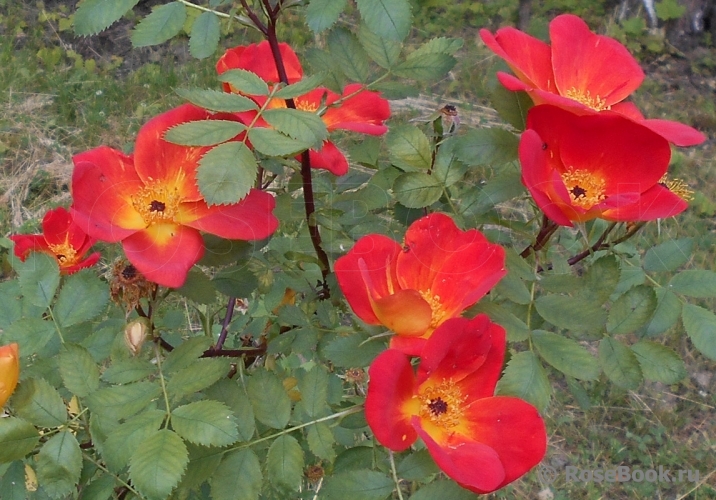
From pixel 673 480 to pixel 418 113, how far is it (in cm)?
159

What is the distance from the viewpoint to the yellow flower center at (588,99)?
2.31ft

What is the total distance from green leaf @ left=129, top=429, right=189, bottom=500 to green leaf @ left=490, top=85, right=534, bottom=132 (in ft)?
1.42

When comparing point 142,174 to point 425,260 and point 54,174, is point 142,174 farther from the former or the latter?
point 54,174

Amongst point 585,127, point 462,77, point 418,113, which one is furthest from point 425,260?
point 462,77

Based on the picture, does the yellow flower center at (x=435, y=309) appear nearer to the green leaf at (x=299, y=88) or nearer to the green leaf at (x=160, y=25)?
the green leaf at (x=299, y=88)

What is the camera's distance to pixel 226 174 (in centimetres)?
60


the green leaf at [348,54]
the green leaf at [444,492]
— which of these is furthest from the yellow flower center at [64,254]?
the green leaf at [444,492]

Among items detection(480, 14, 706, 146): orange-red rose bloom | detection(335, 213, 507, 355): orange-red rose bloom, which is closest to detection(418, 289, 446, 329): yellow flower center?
detection(335, 213, 507, 355): orange-red rose bloom

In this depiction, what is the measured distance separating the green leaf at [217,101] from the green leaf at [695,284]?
56 centimetres

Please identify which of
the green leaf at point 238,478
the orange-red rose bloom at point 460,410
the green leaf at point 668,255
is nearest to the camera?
the orange-red rose bloom at point 460,410

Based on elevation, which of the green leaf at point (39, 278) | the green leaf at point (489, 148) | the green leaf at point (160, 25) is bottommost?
the green leaf at point (39, 278)

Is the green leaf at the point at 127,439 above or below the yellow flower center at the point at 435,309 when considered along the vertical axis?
→ below

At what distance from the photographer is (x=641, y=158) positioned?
2.24ft

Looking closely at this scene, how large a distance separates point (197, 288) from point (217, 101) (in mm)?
205
